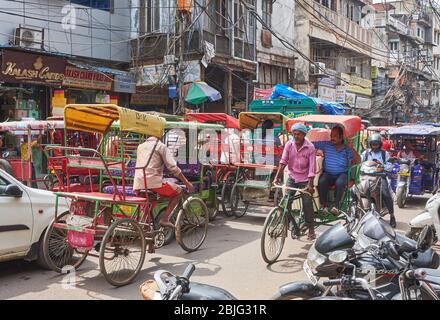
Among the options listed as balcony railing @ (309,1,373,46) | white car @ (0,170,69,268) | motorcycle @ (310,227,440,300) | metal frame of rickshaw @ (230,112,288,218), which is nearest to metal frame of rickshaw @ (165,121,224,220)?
metal frame of rickshaw @ (230,112,288,218)

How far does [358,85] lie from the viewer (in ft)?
102

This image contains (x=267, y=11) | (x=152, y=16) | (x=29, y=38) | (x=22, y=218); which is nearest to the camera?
(x=22, y=218)

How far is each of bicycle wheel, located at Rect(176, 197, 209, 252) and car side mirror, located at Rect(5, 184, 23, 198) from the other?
2.04 meters

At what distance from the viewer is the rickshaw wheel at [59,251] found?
546 centimetres

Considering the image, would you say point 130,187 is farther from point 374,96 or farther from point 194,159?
point 374,96

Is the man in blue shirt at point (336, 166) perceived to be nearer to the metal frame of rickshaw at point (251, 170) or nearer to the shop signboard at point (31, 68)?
the metal frame of rickshaw at point (251, 170)

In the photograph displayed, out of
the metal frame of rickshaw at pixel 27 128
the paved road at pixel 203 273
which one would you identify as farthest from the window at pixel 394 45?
the paved road at pixel 203 273

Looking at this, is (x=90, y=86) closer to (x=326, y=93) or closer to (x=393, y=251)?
(x=393, y=251)

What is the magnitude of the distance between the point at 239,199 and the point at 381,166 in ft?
9.38

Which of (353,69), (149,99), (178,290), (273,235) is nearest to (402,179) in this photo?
(273,235)

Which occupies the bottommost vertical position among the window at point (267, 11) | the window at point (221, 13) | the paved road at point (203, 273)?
the paved road at point (203, 273)

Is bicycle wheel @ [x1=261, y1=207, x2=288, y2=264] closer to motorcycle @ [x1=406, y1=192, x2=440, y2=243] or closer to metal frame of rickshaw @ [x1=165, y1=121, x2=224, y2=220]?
motorcycle @ [x1=406, y1=192, x2=440, y2=243]

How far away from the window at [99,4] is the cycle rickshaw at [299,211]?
11.3m

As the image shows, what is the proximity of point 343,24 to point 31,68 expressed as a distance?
20344 millimetres
